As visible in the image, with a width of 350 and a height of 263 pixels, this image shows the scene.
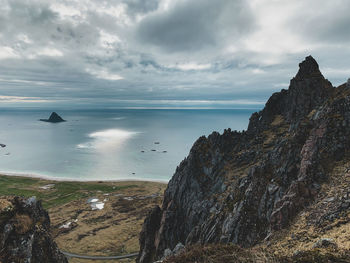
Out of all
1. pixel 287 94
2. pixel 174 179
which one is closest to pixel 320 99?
pixel 287 94

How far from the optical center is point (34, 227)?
24688 mm

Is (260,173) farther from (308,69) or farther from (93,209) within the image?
(93,209)

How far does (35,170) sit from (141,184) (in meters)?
107

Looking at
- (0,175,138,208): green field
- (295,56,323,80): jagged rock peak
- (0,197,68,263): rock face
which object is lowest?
(0,175,138,208): green field

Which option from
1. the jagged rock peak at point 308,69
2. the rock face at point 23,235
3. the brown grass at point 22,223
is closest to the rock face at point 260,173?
the jagged rock peak at point 308,69

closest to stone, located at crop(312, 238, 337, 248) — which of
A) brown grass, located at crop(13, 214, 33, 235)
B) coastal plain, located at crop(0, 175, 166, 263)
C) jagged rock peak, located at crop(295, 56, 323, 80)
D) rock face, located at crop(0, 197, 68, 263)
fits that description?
rock face, located at crop(0, 197, 68, 263)

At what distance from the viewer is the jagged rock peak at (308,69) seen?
73.2 metres

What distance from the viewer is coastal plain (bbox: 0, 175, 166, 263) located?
78.1 metres

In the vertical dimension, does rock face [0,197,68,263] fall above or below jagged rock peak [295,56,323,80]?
below

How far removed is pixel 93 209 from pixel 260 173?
106m

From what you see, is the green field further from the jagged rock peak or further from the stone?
the stone

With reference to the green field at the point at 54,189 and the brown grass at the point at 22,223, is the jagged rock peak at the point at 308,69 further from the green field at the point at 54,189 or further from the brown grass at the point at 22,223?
the green field at the point at 54,189

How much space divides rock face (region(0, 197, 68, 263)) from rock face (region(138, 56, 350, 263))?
23.4 meters

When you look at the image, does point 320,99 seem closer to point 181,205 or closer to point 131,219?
point 181,205
